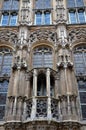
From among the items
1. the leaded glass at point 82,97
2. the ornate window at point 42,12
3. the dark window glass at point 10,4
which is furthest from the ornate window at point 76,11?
the leaded glass at point 82,97

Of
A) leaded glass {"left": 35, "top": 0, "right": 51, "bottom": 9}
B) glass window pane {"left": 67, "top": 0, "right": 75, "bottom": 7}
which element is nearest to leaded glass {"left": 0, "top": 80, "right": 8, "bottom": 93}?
leaded glass {"left": 35, "top": 0, "right": 51, "bottom": 9}

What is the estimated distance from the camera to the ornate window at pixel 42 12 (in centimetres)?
1877

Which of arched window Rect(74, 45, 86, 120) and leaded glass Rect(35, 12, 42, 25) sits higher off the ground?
leaded glass Rect(35, 12, 42, 25)

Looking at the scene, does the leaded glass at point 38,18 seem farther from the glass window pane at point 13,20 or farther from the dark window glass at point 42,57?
the dark window glass at point 42,57

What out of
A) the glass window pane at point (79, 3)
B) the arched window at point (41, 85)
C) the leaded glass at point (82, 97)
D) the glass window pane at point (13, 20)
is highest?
the glass window pane at point (79, 3)

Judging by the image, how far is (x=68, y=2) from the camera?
67.8 feet

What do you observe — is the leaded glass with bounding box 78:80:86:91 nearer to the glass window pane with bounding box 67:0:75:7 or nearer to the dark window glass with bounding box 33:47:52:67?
the dark window glass with bounding box 33:47:52:67

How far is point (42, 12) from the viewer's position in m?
19.6

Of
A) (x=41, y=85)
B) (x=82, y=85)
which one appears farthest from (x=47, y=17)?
(x=41, y=85)

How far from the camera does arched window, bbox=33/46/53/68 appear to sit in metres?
15.4

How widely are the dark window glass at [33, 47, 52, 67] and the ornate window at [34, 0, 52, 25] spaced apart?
302cm

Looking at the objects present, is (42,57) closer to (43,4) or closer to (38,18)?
(38,18)

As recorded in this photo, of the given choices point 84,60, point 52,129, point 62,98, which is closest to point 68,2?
point 84,60

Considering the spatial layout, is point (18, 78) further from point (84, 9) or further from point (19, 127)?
point (84, 9)
